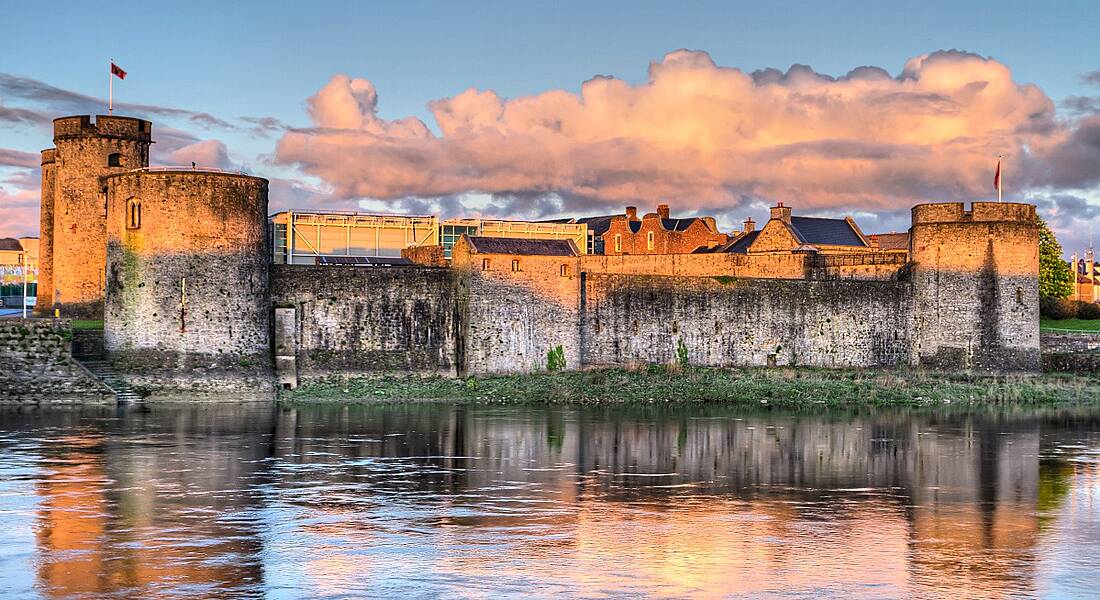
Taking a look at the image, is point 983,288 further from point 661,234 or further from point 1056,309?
point 661,234

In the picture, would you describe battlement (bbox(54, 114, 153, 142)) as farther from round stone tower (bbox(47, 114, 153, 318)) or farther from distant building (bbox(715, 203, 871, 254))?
distant building (bbox(715, 203, 871, 254))

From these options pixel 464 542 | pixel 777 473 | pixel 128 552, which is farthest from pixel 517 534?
pixel 777 473

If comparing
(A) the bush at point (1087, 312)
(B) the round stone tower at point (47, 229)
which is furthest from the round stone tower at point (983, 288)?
(B) the round stone tower at point (47, 229)

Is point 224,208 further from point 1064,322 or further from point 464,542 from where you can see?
point 1064,322

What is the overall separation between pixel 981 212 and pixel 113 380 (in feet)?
69.6

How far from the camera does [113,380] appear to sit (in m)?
27.5

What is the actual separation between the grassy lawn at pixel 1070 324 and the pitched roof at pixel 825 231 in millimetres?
7345

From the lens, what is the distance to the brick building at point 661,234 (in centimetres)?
Result: 5644

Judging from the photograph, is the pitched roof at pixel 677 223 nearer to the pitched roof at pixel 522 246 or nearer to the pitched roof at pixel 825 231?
the pitched roof at pixel 825 231

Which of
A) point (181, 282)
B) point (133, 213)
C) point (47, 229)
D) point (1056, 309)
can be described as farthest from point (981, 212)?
point (47, 229)

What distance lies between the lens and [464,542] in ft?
43.3

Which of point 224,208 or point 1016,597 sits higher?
point 224,208

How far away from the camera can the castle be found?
93.1ft

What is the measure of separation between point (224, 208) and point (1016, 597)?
21.0 metres
